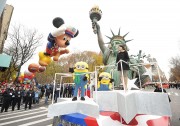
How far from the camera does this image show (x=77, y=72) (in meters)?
5.34

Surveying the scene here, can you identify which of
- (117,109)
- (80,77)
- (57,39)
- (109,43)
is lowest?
(117,109)

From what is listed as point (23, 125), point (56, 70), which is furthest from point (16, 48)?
point (23, 125)

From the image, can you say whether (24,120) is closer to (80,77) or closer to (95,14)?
(80,77)

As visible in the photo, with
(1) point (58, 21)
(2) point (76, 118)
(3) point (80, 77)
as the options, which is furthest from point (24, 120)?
(1) point (58, 21)

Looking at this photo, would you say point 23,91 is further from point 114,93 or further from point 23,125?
point 114,93

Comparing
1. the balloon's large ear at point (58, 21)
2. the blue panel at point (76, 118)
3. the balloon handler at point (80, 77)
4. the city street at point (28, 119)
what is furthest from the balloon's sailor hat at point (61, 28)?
the blue panel at point (76, 118)

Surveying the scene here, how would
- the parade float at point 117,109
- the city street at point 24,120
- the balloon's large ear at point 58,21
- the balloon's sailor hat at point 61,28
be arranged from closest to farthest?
the parade float at point 117,109
the city street at point 24,120
the balloon's sailor hat at point 61,28
the balloon's large ear at point 58,21

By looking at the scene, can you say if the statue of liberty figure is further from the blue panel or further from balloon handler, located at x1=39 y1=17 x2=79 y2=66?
the blue panel

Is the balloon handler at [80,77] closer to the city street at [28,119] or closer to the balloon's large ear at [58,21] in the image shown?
the city street at [28,119]

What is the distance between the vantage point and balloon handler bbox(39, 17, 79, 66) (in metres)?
12.3

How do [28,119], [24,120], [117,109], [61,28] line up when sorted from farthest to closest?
[61,28]
[28,119]
[24,120]
[117,109]

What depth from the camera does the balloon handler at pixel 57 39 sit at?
40.2ft

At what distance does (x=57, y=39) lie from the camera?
13242 mm

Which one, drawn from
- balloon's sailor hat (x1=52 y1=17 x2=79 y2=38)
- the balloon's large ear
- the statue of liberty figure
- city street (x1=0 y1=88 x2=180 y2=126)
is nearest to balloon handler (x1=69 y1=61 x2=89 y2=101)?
city street (x1=0 y1=88 x2=180 y2=126)
